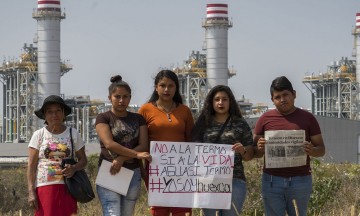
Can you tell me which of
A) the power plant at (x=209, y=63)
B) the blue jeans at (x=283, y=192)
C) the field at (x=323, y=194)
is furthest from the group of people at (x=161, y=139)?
the power plant at (x=209, y=63)

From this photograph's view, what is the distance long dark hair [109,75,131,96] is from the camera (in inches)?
245

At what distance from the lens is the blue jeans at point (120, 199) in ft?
20.3

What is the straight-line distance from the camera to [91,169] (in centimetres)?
1888

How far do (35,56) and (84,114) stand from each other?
267 inches

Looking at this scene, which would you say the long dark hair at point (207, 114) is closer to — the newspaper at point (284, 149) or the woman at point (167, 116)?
the woman at point (167, 116)

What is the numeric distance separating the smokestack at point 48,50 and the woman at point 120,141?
173 ft

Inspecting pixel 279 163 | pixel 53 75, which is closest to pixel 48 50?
pixel 53 75

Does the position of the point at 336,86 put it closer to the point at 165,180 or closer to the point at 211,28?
the point at 211,28

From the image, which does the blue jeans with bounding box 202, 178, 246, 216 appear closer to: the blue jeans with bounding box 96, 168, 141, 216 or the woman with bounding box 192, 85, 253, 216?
the woman with bounding box 192, 85, 253, 216

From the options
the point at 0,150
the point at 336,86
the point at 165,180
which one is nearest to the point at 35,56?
the point at 0,150

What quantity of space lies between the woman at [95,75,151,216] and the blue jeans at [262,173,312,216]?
2.96 feet

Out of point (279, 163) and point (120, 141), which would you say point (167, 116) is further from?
point (279, 163)

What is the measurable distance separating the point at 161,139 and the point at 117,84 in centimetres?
52

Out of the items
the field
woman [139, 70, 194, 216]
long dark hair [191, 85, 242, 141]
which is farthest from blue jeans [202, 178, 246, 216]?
the field
